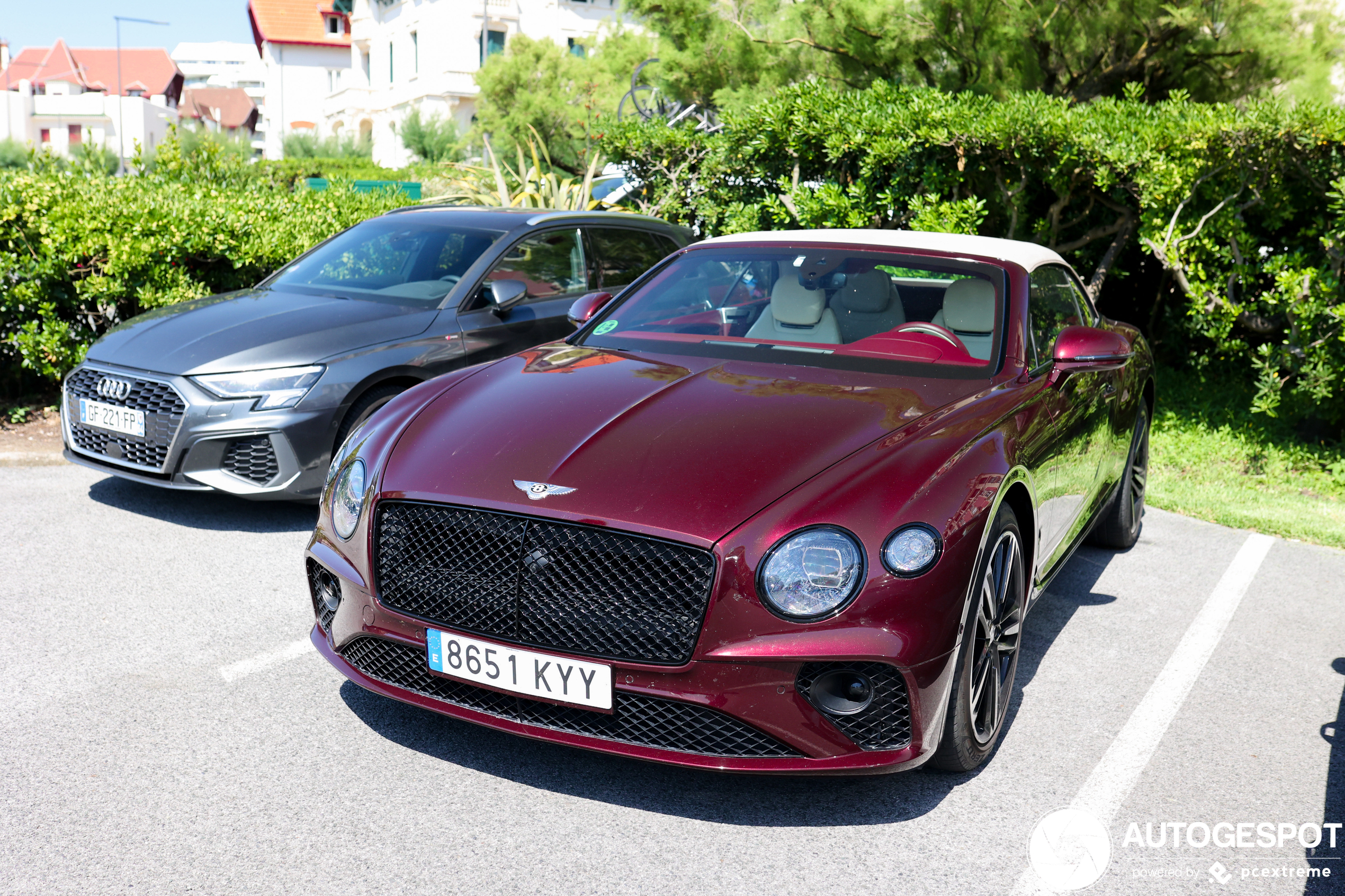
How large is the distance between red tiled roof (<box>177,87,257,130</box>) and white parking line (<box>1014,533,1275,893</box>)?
85213 mm

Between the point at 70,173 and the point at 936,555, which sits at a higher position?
the point at 70,173

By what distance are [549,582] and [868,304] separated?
2.03m

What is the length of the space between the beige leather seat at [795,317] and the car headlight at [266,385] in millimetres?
2349

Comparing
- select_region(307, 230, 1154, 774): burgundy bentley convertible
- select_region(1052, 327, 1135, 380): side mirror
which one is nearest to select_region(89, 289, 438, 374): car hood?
select_region(307, 230, 1154, 774): burgundy bentley convertible

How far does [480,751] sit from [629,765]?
1.47 feet

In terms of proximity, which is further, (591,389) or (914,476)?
(591,389)

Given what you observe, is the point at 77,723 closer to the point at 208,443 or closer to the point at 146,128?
the point at 208,443

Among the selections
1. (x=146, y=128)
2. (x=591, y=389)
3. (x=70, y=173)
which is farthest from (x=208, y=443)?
(x=146, y=128)

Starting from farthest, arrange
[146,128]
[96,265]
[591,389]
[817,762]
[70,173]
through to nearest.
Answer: [146,128], [70,173], [96,265], [591,389], [817,762]

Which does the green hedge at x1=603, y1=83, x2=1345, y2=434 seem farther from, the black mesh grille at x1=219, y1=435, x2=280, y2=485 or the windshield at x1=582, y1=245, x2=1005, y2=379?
the black mesh grille at x1=219, y1=435, x2=280, y2=485

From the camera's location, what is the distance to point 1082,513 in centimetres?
454

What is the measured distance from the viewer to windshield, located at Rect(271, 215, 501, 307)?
6344 millimetres

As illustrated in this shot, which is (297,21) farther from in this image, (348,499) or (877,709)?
(877,709)

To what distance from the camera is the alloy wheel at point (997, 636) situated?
3188 mm
